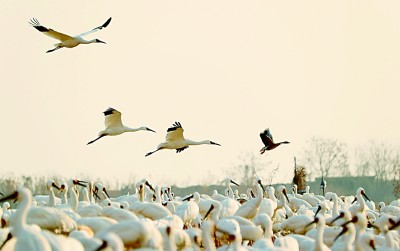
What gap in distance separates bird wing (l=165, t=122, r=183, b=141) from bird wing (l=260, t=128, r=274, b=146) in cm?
176

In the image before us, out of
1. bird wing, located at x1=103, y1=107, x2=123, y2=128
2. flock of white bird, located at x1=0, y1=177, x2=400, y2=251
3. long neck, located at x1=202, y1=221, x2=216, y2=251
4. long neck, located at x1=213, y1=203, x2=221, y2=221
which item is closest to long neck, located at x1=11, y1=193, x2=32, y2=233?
flock of white bird, located at x1=0, y1=177, x2=400, y2=251

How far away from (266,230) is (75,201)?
3.83 m

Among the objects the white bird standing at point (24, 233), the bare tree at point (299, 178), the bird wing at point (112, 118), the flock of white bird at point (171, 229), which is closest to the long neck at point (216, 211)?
the flock of white bird at point (171, 229)

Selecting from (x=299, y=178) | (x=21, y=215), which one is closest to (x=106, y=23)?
(x=21, y=215)

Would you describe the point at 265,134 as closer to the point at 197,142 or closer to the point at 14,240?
the point at 197,142

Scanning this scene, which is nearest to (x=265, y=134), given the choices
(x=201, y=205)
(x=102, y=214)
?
(x=201, y=205)

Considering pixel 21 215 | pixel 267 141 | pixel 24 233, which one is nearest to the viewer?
pixel 24 233

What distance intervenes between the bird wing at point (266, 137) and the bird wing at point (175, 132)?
1.76 metres

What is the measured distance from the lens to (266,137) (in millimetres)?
24188

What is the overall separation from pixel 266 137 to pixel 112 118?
3324 millimetres

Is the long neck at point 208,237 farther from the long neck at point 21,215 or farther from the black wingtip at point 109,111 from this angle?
the black wingtip at point 109,111

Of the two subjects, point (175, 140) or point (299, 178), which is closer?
point (175, 140)

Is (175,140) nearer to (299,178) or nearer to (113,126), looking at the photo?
(113,126)

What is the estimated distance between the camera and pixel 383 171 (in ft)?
232
